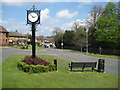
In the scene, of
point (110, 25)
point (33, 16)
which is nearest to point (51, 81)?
point (33, 16)

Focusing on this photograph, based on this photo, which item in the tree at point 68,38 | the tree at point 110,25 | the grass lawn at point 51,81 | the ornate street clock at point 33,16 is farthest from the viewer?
the tree at point 68,38

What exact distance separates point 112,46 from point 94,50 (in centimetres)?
773

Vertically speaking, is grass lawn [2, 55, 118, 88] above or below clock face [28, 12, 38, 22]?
below

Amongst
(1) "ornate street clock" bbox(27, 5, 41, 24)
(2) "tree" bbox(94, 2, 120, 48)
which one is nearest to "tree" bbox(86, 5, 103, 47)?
(2) "tree" bbox(94, 2, 120, 48)

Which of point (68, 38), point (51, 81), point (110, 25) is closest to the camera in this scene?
point (51, 81)

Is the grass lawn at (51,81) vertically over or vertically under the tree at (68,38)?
under

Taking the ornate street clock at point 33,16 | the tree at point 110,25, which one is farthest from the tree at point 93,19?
the ornate street clock at point 33,16

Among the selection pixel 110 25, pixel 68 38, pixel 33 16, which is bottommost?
pixel 68 38

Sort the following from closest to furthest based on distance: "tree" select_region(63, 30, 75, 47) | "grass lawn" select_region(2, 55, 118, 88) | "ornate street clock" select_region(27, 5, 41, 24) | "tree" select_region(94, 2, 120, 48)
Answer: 1. "grass lawn" select_region(2, 55, 118, 88)
2. "ornate street clock" select_region(27, 5, 41, 24)
3. "tree" select_region(94, 2, 120, 48)
4. "tree" select_region(63, 30, 75, 47)

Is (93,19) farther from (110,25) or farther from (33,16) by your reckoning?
(33,16)

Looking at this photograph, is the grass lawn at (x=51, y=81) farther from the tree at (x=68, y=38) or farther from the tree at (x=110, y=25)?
the tree at (x=68, y=38)

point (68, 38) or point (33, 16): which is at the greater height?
point (33, 16)

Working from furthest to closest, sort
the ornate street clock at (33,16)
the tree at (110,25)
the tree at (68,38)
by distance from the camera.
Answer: the tree at (68,38), the tree at (110,25), the ornate street clock at (33,16)

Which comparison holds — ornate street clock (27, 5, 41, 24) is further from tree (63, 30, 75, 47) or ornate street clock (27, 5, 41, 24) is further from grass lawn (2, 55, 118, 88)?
tree (63, 30, 75, 47)
